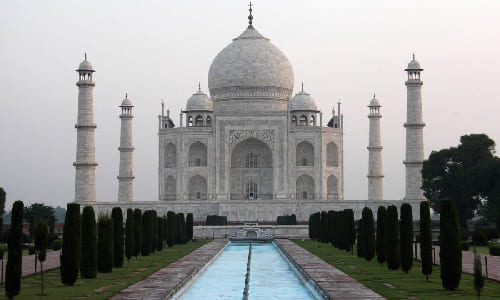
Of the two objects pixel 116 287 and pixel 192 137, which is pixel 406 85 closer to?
pixel 192 137

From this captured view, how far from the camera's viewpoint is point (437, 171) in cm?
3588

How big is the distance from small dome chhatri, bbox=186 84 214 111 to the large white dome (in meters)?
0.73

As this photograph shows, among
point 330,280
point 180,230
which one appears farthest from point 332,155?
point 330,280

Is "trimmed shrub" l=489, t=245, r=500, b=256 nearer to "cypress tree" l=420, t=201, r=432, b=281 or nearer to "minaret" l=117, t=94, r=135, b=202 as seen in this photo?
"cypress tree" l=420, t=201, r=432, b=281

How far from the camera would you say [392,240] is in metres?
Result: 17.8

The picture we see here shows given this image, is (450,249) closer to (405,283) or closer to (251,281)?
(405,283)

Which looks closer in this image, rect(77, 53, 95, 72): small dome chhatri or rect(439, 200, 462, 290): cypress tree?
rect(439, 200, 462, 290): cypress tree

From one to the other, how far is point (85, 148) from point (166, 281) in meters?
24.2

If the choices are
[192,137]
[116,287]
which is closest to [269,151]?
[192,137]

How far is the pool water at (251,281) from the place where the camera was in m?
14.7

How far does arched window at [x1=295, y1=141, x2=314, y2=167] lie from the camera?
4409 centimetres

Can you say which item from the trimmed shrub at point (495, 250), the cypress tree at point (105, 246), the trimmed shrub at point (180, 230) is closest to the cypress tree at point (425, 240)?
the cypress tree at point (105, 246)

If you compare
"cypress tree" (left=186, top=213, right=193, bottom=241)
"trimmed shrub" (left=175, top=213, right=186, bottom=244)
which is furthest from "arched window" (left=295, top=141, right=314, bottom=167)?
"trimmed shrub" (left=175, top=213, right=186, bottom=244)

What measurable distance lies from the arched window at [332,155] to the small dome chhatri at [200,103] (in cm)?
670
